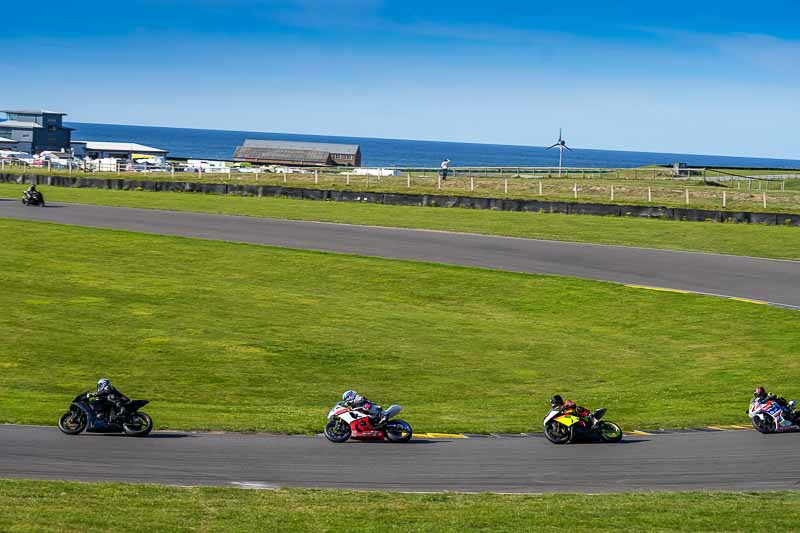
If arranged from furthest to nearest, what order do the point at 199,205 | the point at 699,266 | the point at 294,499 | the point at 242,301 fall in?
the point at 199,205, the point at 699,266, the point at 242,301, the point at 294,499

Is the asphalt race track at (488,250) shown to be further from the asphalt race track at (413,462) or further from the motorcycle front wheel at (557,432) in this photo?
the motorcycle front wheel at (557,432)

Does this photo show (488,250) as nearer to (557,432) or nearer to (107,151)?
(557,432)

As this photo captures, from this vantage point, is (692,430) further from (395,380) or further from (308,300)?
(308,300)

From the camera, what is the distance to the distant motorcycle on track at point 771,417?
63.3 feet

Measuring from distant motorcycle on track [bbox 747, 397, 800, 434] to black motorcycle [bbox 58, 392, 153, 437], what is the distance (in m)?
10.9

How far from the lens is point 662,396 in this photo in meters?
23.0

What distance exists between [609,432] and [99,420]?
8.81 m

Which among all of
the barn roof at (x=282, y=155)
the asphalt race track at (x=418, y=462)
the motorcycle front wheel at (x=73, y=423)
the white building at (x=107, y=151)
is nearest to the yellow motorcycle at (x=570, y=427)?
the asphalt race track at (x=418, y=462)

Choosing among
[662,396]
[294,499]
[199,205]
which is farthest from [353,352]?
[199,205]

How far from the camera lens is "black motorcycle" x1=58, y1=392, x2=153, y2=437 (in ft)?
57.8

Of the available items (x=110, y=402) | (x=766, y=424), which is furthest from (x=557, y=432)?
(x=110, y=402)

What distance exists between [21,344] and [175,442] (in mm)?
9632

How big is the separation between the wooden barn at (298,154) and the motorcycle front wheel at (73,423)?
467 ft

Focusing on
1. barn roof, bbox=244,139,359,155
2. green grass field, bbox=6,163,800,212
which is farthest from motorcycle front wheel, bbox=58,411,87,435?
barn roof, bbox=244,139,359,155
